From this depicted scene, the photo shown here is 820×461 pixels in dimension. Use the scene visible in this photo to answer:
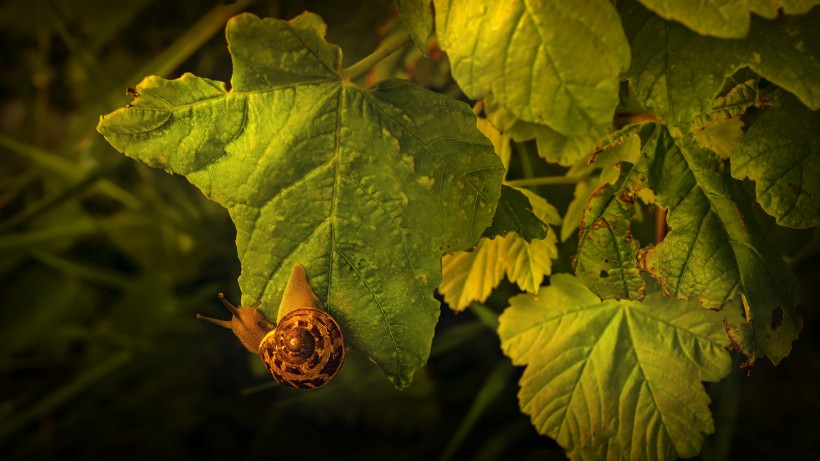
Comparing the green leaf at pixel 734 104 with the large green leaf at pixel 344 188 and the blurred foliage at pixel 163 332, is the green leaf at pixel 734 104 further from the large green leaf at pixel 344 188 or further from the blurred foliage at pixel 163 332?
the blurred foliage at pixel 163 332

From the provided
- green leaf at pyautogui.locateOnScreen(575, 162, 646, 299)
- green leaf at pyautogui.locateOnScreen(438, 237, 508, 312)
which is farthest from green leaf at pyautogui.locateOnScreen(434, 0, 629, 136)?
green leaf at pyautogui.locateOnScreen(438, 237, 508, 312)

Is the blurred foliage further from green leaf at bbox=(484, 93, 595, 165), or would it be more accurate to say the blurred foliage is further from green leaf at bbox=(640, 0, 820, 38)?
green leaf at bbox=(640, 0, 820, 38)

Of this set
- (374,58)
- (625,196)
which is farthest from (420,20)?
(625,196)

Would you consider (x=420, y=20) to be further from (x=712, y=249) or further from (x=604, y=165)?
(x=712, y=249)

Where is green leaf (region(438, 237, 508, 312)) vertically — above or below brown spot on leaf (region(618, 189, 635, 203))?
below

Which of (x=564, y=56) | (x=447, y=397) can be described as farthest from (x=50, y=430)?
(x=564, y=56)

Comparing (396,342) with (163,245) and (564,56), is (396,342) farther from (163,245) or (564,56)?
(163,245)
